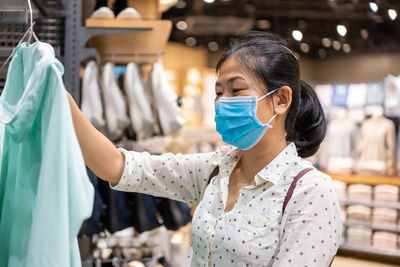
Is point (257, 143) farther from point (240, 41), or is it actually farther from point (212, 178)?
point (240, 41)

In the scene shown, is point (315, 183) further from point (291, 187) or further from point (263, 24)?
point (263, 24)

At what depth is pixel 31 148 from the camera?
3.72ft

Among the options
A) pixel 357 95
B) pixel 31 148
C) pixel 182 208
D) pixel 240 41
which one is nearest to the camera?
pixel 31 148

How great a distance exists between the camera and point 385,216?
6605mm

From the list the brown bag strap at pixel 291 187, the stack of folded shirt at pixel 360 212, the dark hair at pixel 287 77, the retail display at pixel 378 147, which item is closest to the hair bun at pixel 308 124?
the dark hair at pixel 287 77

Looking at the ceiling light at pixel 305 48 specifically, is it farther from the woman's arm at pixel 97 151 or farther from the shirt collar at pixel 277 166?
the woman's arm at pixel 97 151

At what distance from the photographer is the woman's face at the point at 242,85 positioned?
5.08 ft

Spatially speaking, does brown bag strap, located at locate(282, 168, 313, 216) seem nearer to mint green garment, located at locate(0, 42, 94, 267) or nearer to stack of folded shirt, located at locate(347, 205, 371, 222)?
mint green garment, located at locate(0, 42, 94, 267)

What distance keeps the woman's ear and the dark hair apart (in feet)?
0.08

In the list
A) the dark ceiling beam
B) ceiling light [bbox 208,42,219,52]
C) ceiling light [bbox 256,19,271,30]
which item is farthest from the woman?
ceiling light [bbox 208,42,219,52]

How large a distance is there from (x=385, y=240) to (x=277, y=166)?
5.68 m

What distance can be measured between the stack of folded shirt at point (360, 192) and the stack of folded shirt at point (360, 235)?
415 millimetres

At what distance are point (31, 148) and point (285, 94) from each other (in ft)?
2.66

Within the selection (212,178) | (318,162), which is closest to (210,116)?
(318,162)
